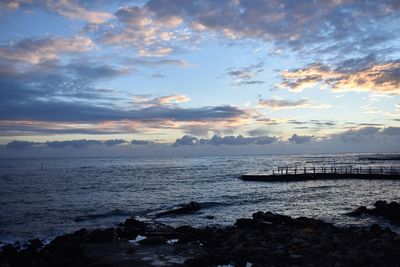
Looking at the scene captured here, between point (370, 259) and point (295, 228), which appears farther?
point (295, 228)

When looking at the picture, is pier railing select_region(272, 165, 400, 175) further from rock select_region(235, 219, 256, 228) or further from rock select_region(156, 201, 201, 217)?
rock select_region(235, 219, 256, 228)

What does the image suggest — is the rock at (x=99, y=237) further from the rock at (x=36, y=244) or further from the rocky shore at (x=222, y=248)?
the rock at (x=36, y=244)

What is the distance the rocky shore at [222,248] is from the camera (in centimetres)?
1667

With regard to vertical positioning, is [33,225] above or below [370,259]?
below

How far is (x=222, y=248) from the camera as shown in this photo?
771 inches

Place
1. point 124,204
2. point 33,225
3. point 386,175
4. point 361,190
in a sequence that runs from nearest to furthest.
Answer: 1. point 33,225
2. point 124,204
3. point 361,190
4. point 386,175

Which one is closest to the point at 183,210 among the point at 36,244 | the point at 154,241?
the point at 154,241

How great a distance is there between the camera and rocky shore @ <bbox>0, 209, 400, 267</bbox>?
16.7m

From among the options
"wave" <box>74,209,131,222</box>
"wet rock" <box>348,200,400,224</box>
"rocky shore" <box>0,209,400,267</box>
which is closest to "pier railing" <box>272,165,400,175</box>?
"wet rock" <box>348,200,400,224</box>

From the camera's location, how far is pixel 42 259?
16969mm

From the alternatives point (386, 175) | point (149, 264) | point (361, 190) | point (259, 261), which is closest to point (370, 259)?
point (259, 261)

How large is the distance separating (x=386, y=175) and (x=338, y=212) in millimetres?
39350

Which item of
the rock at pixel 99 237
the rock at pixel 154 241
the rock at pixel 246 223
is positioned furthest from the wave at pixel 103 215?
the rock at pixel 246 223

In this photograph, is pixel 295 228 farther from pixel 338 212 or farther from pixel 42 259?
pixel 42 259
